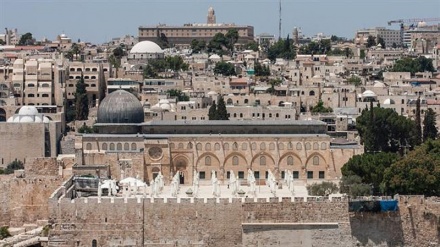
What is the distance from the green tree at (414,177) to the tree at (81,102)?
140 ft

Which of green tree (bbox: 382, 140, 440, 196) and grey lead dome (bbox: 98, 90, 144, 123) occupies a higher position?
grey lead dome (bbox: 98, 90, 144, 123)

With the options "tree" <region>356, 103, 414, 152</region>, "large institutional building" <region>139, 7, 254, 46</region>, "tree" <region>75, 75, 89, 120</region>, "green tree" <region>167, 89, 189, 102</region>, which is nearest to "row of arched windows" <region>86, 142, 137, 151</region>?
"tree" <region>356, 103, 414, 152</region>

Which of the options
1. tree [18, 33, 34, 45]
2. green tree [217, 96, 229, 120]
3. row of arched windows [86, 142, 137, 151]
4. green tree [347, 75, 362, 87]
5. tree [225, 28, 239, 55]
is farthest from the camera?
tree [225, 28, 239, 55]

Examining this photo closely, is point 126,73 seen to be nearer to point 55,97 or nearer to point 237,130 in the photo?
point 55,97

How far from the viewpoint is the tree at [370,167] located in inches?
1987

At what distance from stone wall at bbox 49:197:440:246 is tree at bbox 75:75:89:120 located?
151 feet

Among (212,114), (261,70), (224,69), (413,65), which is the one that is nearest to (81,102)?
(212,114)

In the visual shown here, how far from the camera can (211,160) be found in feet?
195

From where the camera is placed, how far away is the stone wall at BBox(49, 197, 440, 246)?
42.6m

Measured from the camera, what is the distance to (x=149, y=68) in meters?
110

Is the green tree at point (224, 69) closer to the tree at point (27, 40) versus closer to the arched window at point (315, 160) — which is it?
the tree at point (27, 40)

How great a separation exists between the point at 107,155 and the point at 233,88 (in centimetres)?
4347

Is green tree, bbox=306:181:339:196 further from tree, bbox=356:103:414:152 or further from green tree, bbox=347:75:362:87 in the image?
green tree, bbox=347:75:362:87

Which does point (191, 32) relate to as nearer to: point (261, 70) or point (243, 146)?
point (261, 70)
